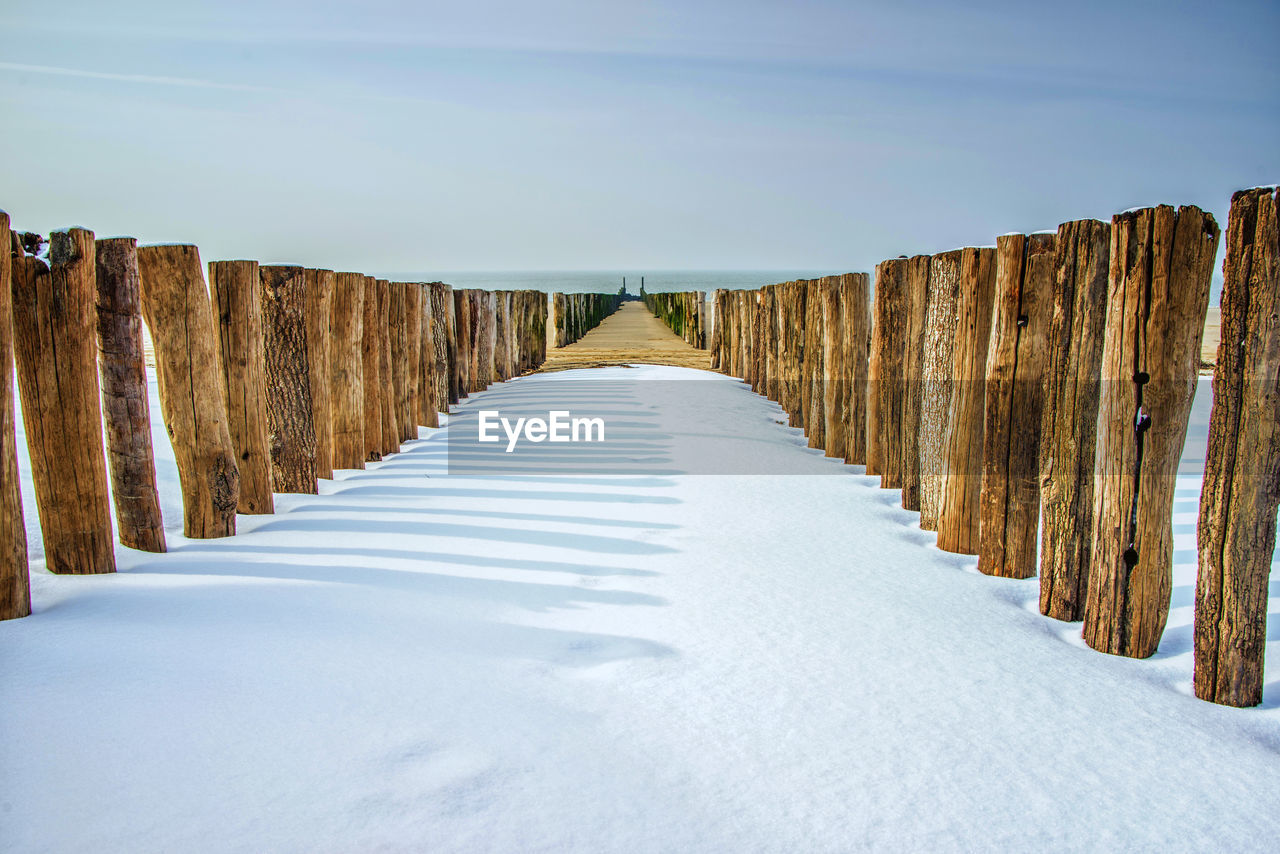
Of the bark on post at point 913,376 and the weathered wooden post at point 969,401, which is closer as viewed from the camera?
the weathered wooden post at point 969,401

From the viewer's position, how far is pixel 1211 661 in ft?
8.15

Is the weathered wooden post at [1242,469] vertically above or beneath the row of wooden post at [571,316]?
beneath

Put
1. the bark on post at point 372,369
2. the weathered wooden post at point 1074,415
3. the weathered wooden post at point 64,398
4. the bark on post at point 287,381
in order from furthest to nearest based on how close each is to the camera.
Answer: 1. the bark on post at point 372,369
2. the bark on post at point 287,381
3. the weathered wooden post at point 64,398
4. the weathered wooden post at point 1074,415

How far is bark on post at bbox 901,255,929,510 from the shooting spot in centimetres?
450

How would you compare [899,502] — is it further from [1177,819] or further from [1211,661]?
[1177,819]

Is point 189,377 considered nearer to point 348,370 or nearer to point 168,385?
point 168,385

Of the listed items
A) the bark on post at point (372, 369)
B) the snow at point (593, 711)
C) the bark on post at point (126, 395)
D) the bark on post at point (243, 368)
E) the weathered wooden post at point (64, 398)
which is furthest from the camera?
the bark on post at point (372, 369)

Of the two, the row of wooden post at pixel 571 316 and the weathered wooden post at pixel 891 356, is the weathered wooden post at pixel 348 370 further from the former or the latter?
the row of wooden post at pixel 571 316

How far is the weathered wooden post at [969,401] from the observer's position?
12.7 feet

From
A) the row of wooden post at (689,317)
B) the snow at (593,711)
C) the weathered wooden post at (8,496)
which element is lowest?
the snow at (593,711)

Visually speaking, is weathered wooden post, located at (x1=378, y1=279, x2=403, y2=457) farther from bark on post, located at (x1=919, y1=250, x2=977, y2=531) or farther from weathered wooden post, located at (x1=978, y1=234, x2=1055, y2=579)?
weathered wooden post, located at (x1=978, y1=234, x2=1055, y2=579)

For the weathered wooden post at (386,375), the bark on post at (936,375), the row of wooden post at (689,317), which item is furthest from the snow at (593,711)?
the row of wooden post at (689,317)

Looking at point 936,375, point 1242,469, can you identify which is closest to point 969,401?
point 936,375

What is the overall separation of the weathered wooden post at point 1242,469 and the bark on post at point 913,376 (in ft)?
6.84
